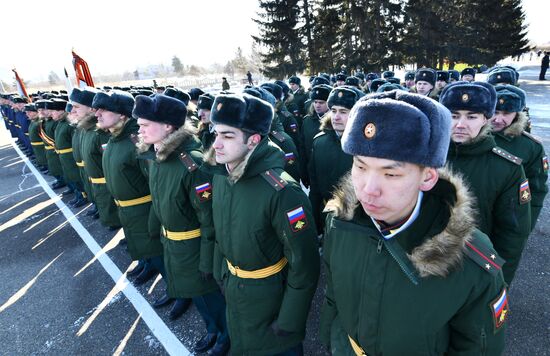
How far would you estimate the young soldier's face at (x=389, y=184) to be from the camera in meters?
1.34

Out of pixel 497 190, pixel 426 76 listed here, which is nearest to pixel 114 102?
pixel 497 190

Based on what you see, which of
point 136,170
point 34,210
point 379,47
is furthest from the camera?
point 379,47

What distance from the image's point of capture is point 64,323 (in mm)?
4055

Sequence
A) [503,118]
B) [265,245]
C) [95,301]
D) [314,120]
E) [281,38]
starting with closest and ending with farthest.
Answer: [265,245]
[503,118]
[95,301]
[314,120]
[281,38]

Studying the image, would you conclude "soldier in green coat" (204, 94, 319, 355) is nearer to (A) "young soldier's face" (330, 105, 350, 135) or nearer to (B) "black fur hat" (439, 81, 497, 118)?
(A) "young soldier's face" (330, 105, 350, 135)

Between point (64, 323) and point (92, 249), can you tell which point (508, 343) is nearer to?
point (64, 323)

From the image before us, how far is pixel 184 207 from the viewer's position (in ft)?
10.2

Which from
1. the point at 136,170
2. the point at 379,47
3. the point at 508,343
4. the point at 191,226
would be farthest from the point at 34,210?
the point at 379,47

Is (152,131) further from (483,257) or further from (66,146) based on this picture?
(66,146)

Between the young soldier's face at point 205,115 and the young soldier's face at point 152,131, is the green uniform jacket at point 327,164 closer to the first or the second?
the young soldier's face at point 152,131

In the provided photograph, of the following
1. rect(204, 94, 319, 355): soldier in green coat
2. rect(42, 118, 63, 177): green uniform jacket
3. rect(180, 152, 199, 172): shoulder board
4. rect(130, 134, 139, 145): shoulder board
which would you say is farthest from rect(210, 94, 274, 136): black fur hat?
rect(42, 118, 63, 177): green uniform jacket

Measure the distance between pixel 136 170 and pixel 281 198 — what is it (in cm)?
249

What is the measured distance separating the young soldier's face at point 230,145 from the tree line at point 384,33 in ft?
86.5

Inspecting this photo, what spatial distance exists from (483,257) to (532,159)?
2.62m
